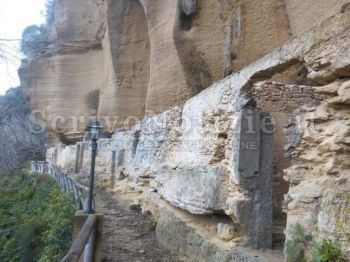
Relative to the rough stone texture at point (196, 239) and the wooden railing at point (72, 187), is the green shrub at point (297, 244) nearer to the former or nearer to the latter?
the rough stone texture at point (196, 239)

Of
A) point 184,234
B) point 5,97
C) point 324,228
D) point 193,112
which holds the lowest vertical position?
point 184,234

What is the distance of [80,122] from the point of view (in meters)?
19.0

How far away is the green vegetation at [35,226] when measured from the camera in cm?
Result: 630

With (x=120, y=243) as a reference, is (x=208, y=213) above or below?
above

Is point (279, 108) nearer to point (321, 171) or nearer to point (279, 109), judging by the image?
point (279, 109)

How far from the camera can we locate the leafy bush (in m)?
2.51

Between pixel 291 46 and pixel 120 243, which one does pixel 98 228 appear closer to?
pixel 120 243

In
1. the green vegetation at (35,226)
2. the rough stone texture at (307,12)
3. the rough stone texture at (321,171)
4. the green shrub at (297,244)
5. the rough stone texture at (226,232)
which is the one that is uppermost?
the rough stone texture at (307,12)

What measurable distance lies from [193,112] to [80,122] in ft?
46.5

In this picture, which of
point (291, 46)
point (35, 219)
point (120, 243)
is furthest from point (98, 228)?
point (35, 219)

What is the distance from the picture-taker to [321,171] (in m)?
2.99

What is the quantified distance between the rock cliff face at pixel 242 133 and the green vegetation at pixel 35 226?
170 centimetres

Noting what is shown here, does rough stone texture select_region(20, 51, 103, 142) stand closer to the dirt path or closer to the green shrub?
the dirt path

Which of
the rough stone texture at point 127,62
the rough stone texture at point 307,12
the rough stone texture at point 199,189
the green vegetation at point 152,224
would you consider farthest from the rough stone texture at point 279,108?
the rough stone texture at point 127,62
